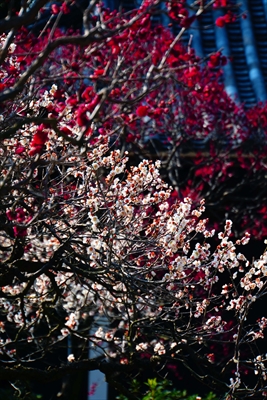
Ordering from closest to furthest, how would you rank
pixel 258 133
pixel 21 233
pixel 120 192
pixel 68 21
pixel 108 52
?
pixel 21 233 < pixel 120 192 < pixel 108 52 < pixel 258 133 < pixel 68 21

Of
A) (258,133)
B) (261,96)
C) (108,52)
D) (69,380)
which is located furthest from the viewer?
(261,96)

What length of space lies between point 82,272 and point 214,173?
4433mm

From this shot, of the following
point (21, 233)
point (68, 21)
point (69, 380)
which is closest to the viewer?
point (21, 233)

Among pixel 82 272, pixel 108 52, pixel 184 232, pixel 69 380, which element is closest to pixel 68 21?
pixel 108 52

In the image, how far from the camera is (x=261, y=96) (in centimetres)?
933

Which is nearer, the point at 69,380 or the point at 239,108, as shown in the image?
the point at 69,380

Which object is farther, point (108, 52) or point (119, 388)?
point (108, 52)

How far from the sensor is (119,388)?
190 inches

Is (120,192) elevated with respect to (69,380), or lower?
elevated

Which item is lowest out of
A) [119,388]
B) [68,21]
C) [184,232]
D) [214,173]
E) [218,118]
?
[119,388]

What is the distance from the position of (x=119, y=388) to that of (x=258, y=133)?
4454 millimetres

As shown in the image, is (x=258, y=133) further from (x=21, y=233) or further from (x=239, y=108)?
(x=21, y=233)

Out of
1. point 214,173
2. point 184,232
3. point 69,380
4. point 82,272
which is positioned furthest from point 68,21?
point 82,272

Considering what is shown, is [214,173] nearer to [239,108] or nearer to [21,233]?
[239,108]
